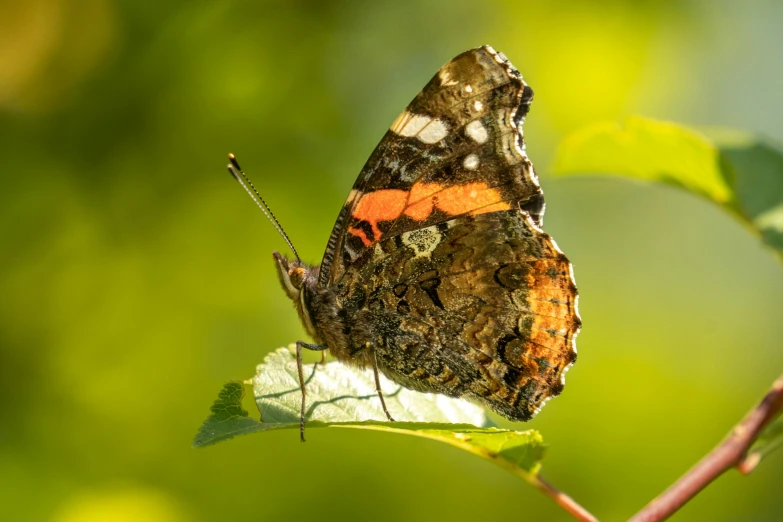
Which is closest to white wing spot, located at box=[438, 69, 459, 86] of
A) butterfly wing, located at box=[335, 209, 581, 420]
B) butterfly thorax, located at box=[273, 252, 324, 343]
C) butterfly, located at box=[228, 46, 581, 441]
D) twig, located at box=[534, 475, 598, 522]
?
butterfly, located at box=[228, 46, 581, 441]

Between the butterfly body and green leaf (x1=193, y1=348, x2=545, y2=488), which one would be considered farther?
the butterfly body

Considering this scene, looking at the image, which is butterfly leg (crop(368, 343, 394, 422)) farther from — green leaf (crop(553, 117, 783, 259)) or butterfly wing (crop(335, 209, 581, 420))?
green leaf (crop(553, 117, 783, 259))

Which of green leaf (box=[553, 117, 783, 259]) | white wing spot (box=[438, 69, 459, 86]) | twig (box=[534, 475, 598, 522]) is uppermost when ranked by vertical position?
white wing spot (box=[438, 69, 459, 86])

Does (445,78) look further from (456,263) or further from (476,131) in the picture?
(456,263)

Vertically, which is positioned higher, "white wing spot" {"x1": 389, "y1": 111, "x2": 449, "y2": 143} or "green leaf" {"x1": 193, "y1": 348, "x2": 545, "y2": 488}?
"white wing spot" {"x1": 389, "y1": 111, "x2": 449, "y2": 143}

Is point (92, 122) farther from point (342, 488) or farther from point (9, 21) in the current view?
point (342, 488)

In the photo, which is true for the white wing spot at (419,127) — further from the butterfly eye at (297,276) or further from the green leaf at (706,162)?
the butterfly eye at (297,276)

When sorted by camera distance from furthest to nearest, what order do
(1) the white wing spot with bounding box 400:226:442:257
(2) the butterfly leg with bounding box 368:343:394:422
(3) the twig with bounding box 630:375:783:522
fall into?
(1) the white wing spot with bounding box 400:226:442:257
(2) the butterfly leg with bounding box 368:343:394:422
(3) the twig with bounding box 630:375:783:522

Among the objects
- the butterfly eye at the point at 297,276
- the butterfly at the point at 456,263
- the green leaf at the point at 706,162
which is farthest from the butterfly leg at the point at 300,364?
the green leaf at the point at 706,162

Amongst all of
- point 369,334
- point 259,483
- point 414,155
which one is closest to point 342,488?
point 259,483
